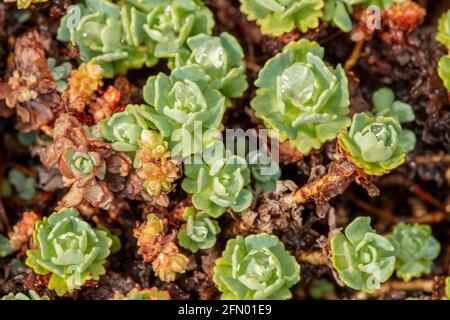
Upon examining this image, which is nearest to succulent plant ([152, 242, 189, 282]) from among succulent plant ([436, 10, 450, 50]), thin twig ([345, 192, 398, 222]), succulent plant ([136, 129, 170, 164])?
succulent plant ([136, 129, 170, 164])

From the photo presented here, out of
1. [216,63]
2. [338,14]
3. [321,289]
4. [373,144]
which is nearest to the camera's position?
[373,144]

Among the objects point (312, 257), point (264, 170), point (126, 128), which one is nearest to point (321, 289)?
point (312, 257)

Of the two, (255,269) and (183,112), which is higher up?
(183,112)

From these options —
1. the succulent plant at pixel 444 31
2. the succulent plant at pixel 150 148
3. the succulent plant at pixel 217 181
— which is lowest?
the succulent plant at pixel 217 181

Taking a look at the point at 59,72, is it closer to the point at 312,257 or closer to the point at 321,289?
the point at 312,257

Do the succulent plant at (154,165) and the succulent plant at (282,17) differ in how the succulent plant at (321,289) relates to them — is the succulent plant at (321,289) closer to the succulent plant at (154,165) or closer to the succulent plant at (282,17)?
the succulent plant at (154,165)

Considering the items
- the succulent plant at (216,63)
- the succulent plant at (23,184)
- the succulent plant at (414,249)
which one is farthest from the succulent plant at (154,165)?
the succulent plant at (414,249)

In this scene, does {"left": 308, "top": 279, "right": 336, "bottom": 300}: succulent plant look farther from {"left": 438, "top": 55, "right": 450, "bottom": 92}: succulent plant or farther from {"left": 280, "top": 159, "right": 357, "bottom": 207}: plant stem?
{"left": 438, "top": 55, "right": 450, "bottom": 92}: succulent plant
